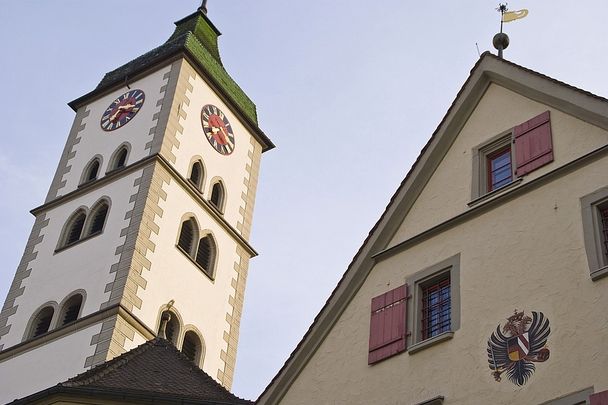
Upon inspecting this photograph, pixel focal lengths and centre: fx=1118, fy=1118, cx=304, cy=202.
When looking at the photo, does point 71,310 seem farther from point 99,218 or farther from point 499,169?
point 499,169

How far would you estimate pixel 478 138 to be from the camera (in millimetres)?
14281

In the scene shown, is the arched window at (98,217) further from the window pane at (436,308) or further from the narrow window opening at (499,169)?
the window pane at (436,308)

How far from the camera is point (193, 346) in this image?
2819 centimetres

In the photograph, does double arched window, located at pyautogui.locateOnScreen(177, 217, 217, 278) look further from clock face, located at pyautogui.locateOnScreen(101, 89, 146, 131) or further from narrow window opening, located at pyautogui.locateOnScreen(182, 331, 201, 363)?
clock face, located at pyautogui.locateOnScreen(101, 89, 146, 131)

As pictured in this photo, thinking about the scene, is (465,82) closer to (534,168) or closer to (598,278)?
(534,168)

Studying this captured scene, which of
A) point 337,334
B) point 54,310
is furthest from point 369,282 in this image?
point 54,310

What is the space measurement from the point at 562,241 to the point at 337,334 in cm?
322

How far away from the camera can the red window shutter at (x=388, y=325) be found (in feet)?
41.9

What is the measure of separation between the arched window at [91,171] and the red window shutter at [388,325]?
20233 millimetres

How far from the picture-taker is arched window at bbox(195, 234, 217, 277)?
30156mm

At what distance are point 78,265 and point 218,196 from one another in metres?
5.43

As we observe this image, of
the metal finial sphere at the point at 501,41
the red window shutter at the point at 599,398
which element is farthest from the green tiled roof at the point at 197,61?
the red window shutter at the point at 599,398

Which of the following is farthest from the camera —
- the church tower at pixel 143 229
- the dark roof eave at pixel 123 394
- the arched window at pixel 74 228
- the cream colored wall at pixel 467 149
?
the arched window at pixel 74 228

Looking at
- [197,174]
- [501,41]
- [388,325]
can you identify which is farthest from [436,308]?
[197,174]
